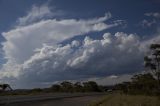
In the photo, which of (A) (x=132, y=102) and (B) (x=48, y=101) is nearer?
(A) (x=132, y=102)

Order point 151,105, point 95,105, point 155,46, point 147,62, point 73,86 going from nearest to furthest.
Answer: point 151,105, point 95,105, point 155,46, point 147,62, point 73,86

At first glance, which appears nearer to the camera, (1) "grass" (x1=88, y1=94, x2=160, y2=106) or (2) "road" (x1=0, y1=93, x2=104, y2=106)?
(1) "grass" (x1=88, y1=94, x2=160, y2=106)

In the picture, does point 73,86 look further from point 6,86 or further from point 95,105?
point 95,105

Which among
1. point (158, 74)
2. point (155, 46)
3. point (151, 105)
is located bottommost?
point (151, 105)

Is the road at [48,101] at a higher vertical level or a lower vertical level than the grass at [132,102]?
higher

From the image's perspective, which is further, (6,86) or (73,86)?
(73,86)

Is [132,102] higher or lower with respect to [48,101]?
lower

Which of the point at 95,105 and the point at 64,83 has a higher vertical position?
the point at 64,83

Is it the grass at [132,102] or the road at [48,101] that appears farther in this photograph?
the road at [48,101]

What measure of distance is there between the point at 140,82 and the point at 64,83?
258ft

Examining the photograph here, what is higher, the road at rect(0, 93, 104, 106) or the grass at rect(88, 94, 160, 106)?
the road at rect(0, 93, 104, 106)

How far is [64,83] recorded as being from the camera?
15262 cm

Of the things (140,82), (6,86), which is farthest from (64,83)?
(140,82)

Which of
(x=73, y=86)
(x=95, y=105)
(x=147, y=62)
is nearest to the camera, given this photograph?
(x=95, y=105)
